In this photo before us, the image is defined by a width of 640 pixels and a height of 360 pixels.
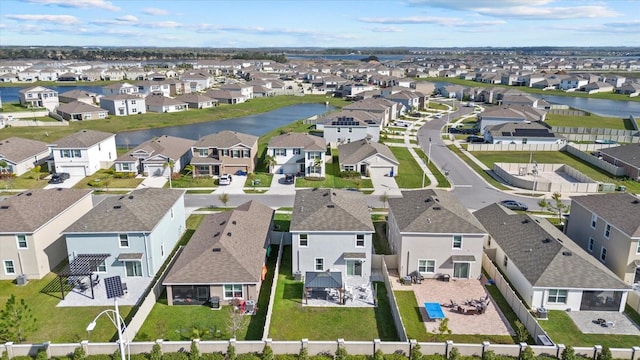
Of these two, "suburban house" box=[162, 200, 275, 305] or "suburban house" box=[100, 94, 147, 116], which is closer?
"suburban house" box=[162, 200, 275, 305]

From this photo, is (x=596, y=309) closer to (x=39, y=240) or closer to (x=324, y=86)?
(x=39, y=240)

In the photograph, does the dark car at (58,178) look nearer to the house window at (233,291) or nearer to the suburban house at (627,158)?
the house window at (233,291)

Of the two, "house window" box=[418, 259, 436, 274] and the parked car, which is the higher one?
the parked car

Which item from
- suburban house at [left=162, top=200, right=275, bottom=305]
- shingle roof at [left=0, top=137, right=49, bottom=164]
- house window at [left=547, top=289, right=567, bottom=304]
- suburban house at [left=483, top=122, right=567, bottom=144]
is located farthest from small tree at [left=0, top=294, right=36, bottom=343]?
suburban house at [left=483, top=122, right=567, bottom=144]

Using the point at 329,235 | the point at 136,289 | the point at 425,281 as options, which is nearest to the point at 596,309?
the point at 425,281

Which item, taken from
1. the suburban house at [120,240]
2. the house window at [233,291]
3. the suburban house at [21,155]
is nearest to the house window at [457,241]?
the house window at [233,291]

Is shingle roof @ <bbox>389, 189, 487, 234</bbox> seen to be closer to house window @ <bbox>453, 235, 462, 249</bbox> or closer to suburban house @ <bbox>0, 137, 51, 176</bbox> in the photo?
house window @ <bbox>453, 235, 462, 249</bbox>
